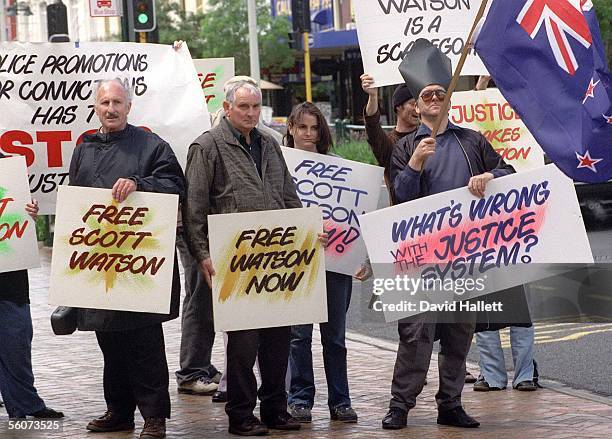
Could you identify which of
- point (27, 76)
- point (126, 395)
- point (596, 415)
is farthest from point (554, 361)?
point (27, 76)

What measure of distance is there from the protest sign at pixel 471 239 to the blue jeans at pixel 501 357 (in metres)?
1.30

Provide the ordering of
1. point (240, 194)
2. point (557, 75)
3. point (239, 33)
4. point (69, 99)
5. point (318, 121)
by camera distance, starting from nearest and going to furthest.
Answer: point (557, 75)
point (240, 194)
point (318, 121)
point (69, 99)
point (239, 33)

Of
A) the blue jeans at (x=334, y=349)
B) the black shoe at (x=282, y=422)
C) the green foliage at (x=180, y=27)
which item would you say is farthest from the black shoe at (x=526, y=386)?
the green foliage at (x=180, y=27)

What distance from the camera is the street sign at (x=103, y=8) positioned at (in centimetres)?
1788

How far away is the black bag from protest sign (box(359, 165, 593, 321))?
162cm

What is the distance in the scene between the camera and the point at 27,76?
8.80m

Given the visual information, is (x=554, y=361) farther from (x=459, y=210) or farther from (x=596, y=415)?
(x=459, y=210)

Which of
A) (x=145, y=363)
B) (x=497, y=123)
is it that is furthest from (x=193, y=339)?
(x=497, y=123)

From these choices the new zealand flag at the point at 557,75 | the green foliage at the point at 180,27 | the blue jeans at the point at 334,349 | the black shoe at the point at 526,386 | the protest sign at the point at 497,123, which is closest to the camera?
the new zealand flag at the point at 557,75

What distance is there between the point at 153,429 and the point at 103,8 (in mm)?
11180

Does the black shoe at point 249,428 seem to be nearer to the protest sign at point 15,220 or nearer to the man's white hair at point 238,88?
the protest sign at point 15,220

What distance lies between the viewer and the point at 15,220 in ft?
25.9

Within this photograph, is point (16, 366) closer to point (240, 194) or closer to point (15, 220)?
point (15, 220)

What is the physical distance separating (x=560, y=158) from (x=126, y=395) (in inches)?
107
